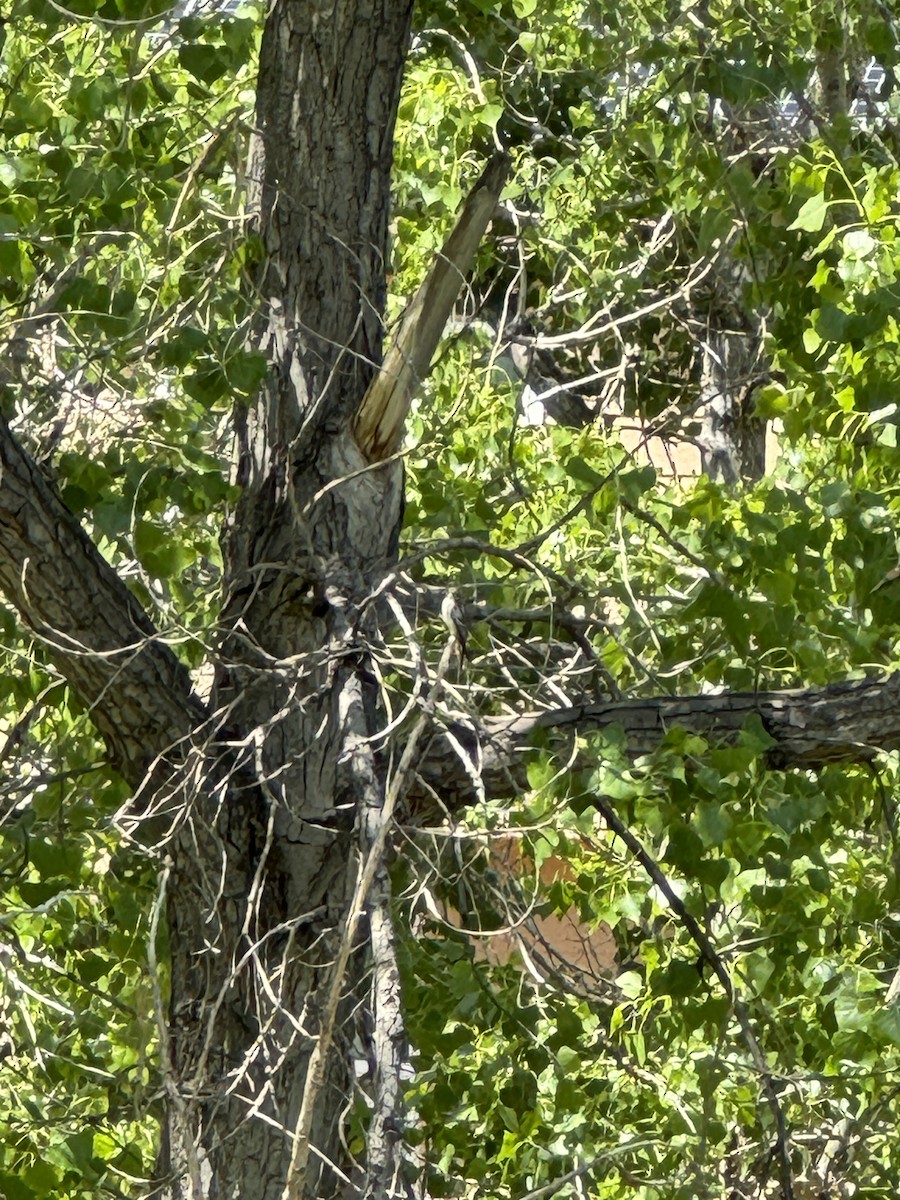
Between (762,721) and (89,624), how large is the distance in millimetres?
1031

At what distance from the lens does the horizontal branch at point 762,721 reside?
2.56 metres

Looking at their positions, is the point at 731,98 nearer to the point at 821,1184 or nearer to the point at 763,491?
the point at 763,491

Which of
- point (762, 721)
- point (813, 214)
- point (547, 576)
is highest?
point (813, 214)

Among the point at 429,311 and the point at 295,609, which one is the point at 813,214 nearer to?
the point at 429,311

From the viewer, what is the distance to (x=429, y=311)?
2654 millimetres

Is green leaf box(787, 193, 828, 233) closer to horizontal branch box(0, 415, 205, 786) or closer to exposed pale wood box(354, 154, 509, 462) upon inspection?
exposed pale wood box(354, 154, 509, 462)

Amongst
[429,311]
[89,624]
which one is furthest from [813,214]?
[89,624]

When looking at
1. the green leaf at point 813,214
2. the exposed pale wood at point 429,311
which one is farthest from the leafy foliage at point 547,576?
the exposed pale wood at point 429,311

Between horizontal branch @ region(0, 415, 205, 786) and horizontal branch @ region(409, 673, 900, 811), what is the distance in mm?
439

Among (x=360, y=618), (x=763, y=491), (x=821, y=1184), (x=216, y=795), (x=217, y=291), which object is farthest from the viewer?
(x=821, y=1184)

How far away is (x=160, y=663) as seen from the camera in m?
2.67

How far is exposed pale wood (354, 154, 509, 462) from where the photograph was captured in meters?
2.62

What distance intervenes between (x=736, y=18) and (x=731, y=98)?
0.76 metres

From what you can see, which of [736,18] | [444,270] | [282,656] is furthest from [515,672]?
[736,18]
